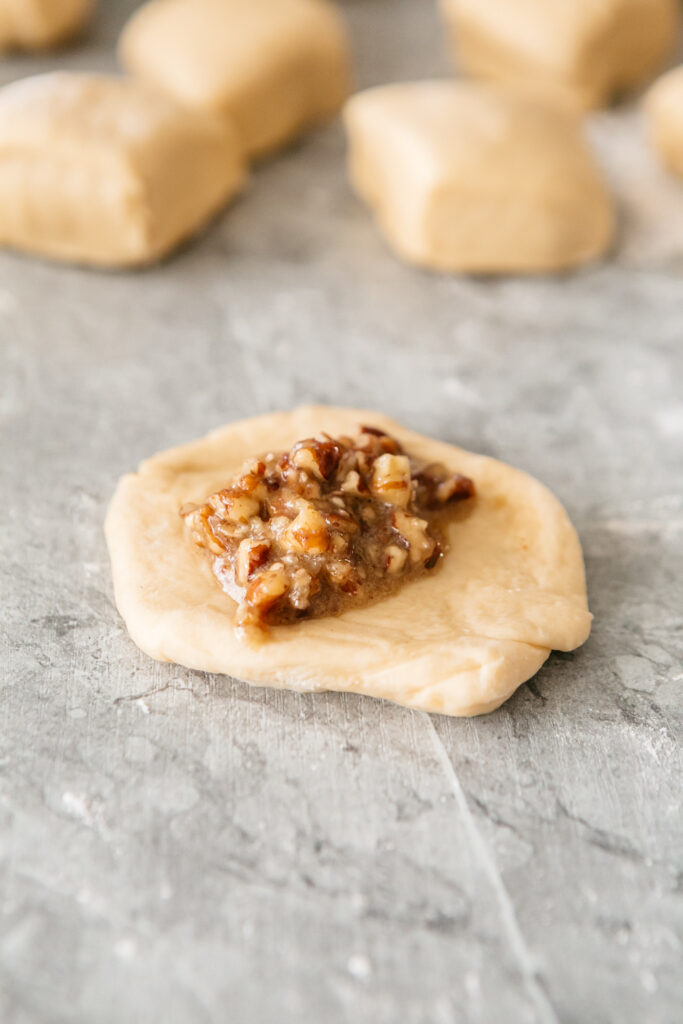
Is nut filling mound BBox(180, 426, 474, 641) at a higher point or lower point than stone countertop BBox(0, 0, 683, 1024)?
higher

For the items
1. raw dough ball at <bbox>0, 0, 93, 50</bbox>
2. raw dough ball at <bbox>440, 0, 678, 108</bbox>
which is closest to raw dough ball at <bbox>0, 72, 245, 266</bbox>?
raw dough ball at <bbox>0, 0, 93, 50</bbox>

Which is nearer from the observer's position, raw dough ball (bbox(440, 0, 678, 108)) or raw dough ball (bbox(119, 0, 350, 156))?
raw dough ball (bbox(119, 0, 350, 156))

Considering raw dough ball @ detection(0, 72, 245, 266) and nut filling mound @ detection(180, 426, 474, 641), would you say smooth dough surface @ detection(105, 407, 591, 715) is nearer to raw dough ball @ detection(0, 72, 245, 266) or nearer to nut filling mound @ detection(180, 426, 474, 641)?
nut filling mound @ detection(180, 426, 474, 641)

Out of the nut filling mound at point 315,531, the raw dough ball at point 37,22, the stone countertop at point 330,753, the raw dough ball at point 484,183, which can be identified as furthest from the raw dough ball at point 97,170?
the nut filling mound at point 315,531

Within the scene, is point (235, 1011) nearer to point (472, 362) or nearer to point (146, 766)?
point (146, 766)

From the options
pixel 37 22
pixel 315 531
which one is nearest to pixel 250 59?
pixel 37 22

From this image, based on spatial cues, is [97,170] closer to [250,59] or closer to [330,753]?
[250,59]
